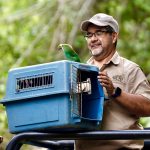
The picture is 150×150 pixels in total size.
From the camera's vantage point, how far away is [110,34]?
4.93 metres

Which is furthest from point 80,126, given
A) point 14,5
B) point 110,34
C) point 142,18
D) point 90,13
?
point 14,5

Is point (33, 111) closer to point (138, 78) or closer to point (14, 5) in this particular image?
point (138, 78)

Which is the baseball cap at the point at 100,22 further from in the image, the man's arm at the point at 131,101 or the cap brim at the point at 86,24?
the man's arm at the point at 131,101

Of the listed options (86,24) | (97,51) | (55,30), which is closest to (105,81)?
(97,51)

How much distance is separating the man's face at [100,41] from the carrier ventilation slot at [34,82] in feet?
2.05

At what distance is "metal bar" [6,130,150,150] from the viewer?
422 centimetres

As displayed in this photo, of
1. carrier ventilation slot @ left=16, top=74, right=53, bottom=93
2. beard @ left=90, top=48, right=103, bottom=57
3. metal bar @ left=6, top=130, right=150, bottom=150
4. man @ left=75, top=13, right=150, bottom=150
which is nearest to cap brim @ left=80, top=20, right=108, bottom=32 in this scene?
man @ left=75, top=13, right=150, bottom=150

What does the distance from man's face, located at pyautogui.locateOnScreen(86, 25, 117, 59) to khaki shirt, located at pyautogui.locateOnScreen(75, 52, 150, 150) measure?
0.16 meters

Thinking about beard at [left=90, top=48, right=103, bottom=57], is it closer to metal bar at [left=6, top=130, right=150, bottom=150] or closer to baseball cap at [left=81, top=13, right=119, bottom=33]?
baseball cap at [left=81, top=13, right=119, bottom=33]

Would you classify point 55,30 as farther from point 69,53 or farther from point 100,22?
point 69,53

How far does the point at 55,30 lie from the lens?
1055cm

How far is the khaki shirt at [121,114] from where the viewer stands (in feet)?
15.3

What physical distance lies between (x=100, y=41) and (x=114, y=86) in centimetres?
39

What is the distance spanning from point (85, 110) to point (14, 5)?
7.93 metres
